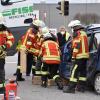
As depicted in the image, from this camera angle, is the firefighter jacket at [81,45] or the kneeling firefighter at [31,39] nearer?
the firefighter jacket at [81,45]

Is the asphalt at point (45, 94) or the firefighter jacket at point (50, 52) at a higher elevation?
the firefighter jacket at point (50, 52)

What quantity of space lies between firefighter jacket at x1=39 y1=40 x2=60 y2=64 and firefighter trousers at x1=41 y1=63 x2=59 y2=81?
20 cm

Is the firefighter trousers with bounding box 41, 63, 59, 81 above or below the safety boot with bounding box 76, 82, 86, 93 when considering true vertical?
above

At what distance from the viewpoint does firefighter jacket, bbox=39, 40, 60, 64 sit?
1376 centimetres

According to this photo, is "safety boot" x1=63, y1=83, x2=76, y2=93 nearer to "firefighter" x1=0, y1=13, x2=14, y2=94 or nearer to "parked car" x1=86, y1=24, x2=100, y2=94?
"parked car" x1=86, y1=24, x2=100, y2=94

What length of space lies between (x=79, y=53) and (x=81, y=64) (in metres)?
0.27

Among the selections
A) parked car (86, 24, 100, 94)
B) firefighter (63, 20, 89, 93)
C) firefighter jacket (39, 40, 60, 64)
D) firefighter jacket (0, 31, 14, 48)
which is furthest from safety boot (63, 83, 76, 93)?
firefighter jacket (0, 31, 14, 48)

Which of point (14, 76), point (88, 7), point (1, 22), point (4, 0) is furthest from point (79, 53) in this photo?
point (88, 7)

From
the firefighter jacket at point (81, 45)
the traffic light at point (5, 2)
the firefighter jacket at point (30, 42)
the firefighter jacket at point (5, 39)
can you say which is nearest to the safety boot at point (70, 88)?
the firefighter jacket at point (81, 45)

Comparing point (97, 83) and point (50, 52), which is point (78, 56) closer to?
point (97, 83)

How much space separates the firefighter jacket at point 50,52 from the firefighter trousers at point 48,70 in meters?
0.20

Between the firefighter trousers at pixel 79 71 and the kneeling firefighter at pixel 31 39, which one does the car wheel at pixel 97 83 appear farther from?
the kneeling firefighter at pixel 31 39

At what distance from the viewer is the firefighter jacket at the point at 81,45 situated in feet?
42.7

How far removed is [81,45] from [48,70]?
147cm
